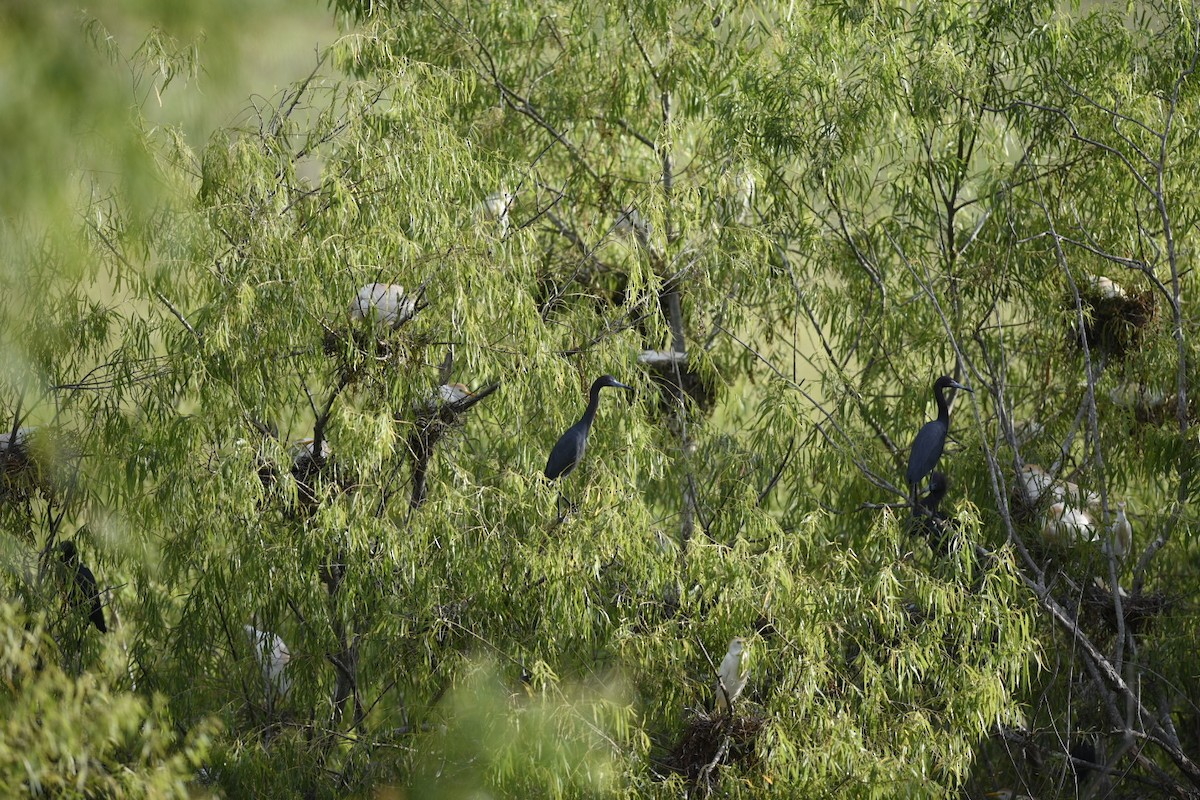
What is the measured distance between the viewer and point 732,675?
448 cm

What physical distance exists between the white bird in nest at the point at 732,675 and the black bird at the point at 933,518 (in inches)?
33.2

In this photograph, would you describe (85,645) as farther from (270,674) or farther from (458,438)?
(458,438)

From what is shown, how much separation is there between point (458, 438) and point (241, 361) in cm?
94

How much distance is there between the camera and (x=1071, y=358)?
6254 millimetres

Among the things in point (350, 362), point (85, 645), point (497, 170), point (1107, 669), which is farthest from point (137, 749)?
point (1107, 669)

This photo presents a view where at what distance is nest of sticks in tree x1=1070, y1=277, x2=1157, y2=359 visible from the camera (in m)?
5.85

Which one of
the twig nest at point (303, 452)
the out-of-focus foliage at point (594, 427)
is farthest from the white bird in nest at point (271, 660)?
the twig nest at point (303, 452)

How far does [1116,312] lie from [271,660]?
12.4ft

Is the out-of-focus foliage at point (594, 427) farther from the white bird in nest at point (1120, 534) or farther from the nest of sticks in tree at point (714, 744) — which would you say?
the white bird in nest at point (1120, 534)

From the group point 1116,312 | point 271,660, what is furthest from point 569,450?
point 1116,312

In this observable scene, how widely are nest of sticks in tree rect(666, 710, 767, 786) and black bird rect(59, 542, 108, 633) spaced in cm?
221

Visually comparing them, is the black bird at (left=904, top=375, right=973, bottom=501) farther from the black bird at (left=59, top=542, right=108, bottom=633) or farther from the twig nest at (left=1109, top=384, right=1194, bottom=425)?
the black bird at (left=59, top=542, right=108, bottom=633)

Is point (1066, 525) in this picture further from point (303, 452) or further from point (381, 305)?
point (303, 452)

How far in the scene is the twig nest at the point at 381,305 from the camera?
472 cm
